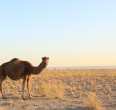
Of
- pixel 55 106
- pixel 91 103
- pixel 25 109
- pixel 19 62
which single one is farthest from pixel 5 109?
pixel 19 62

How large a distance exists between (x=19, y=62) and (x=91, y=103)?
240 inches

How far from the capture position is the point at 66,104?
624 inches

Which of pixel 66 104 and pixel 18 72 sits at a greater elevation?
pixel 18 72

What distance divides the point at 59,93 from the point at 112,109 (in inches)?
188

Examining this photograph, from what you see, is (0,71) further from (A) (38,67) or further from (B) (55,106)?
(B) (55,106)

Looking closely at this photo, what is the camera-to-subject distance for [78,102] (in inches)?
651

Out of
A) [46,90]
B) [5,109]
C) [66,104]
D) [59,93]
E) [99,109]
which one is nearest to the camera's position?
[99,109]

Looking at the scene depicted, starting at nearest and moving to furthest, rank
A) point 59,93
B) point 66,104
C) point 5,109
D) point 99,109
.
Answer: point 99,109
point 5,109
point 66,104
point 59,93

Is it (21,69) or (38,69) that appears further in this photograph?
(38,69)

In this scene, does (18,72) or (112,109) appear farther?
(18,72)

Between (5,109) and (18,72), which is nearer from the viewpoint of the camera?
(5,109)

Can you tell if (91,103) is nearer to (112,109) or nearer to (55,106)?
(112,109)

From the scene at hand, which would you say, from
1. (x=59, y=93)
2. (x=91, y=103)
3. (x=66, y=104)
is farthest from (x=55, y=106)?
(x=59, y=93)

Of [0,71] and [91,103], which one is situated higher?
[0,71]
